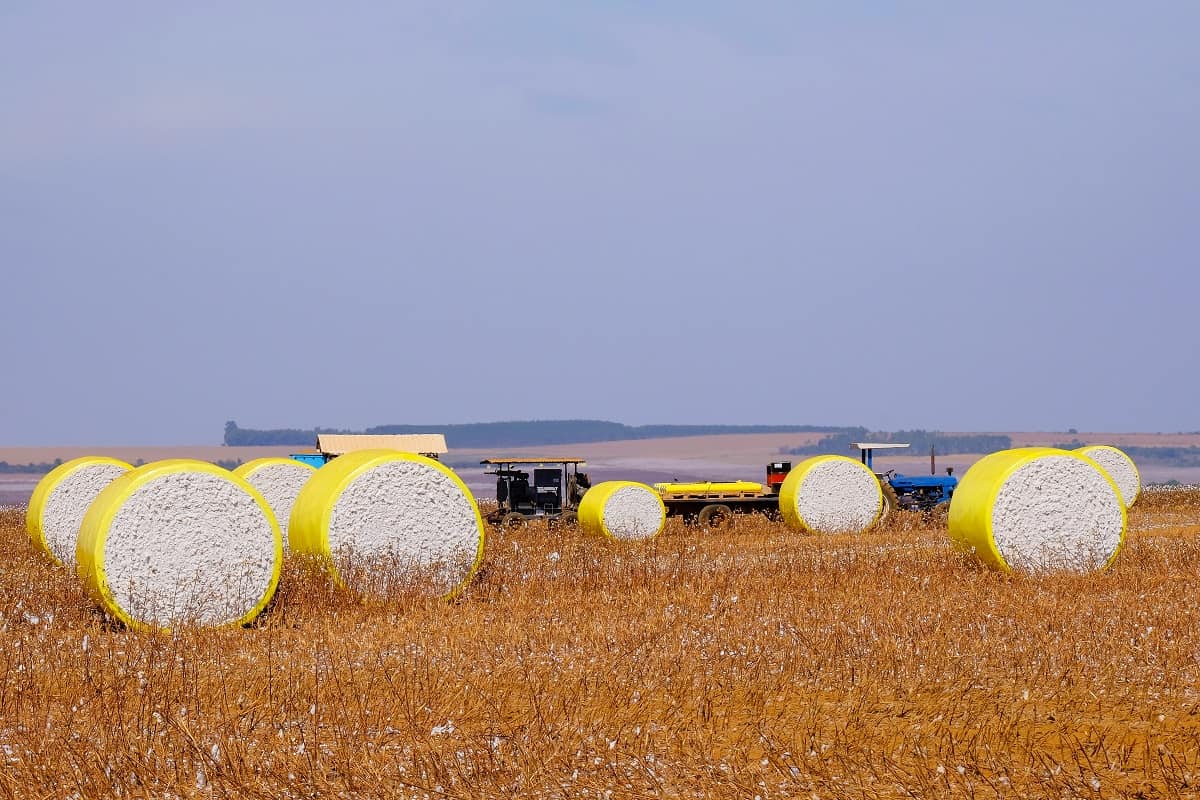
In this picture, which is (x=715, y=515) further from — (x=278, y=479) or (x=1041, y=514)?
(x=1041, y=514)

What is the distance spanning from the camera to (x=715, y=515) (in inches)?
1043

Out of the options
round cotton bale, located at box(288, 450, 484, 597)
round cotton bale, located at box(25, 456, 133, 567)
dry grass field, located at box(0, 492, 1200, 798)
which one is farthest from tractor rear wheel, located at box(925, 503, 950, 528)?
round cotton bale, located at box(25, 456, 133, 567)

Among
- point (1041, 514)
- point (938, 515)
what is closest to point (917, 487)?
point (938, 515)

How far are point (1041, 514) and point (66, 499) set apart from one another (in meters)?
15.5

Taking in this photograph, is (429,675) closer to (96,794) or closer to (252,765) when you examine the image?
(252,765)

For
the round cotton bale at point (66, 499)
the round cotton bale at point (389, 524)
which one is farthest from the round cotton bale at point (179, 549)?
the round cotton bale at point (66, 499)

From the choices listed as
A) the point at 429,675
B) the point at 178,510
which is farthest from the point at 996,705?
the point at 178,510

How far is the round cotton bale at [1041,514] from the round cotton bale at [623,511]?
7.77 metres

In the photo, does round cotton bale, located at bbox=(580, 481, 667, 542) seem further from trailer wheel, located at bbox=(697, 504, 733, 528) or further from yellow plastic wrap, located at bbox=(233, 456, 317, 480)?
yellow plastic wrap, located at bbox=(233, 456, 317, 480)

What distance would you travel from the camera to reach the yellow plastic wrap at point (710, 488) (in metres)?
27.2

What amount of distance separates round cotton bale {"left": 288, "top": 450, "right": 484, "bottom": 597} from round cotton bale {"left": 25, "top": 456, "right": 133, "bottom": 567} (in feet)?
26.3

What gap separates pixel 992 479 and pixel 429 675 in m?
9.38

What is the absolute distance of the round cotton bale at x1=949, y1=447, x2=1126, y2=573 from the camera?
15.8 meters

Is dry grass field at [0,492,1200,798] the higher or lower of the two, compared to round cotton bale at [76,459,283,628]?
lower
